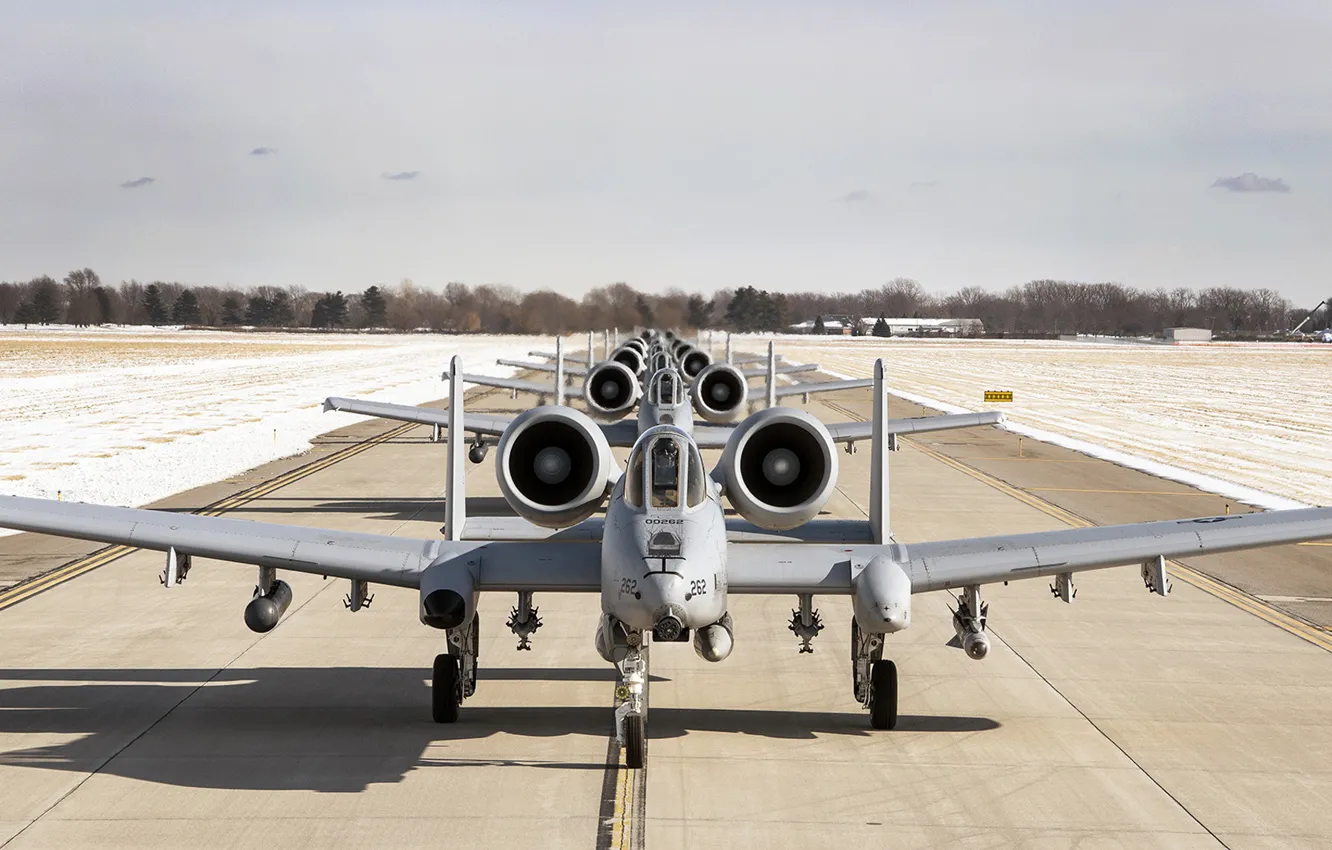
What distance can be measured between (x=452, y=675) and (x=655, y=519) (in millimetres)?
2921

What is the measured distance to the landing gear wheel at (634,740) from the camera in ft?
38.1

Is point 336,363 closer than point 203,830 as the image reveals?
No

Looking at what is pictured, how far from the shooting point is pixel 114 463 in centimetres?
3712

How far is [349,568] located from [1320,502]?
2560cm

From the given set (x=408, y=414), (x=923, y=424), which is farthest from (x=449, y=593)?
(x=408, y=414)

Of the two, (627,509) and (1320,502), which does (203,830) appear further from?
(1320,502)

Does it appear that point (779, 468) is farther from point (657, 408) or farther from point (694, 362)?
point (694, 362)

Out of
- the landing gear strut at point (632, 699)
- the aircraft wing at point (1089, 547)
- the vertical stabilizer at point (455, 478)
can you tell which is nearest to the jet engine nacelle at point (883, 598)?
the aircraft wing at point (1089, 547)

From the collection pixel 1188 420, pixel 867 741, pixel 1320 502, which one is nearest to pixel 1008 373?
pixel 1188 420

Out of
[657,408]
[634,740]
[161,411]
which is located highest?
[657,408]

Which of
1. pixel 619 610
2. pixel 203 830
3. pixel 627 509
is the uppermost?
pixel 627 509

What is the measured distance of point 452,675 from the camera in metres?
13.2

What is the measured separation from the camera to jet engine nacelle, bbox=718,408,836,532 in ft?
42.6

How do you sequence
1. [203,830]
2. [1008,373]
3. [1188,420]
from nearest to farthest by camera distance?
[203,830] < [1188,420] < [1008,373]
